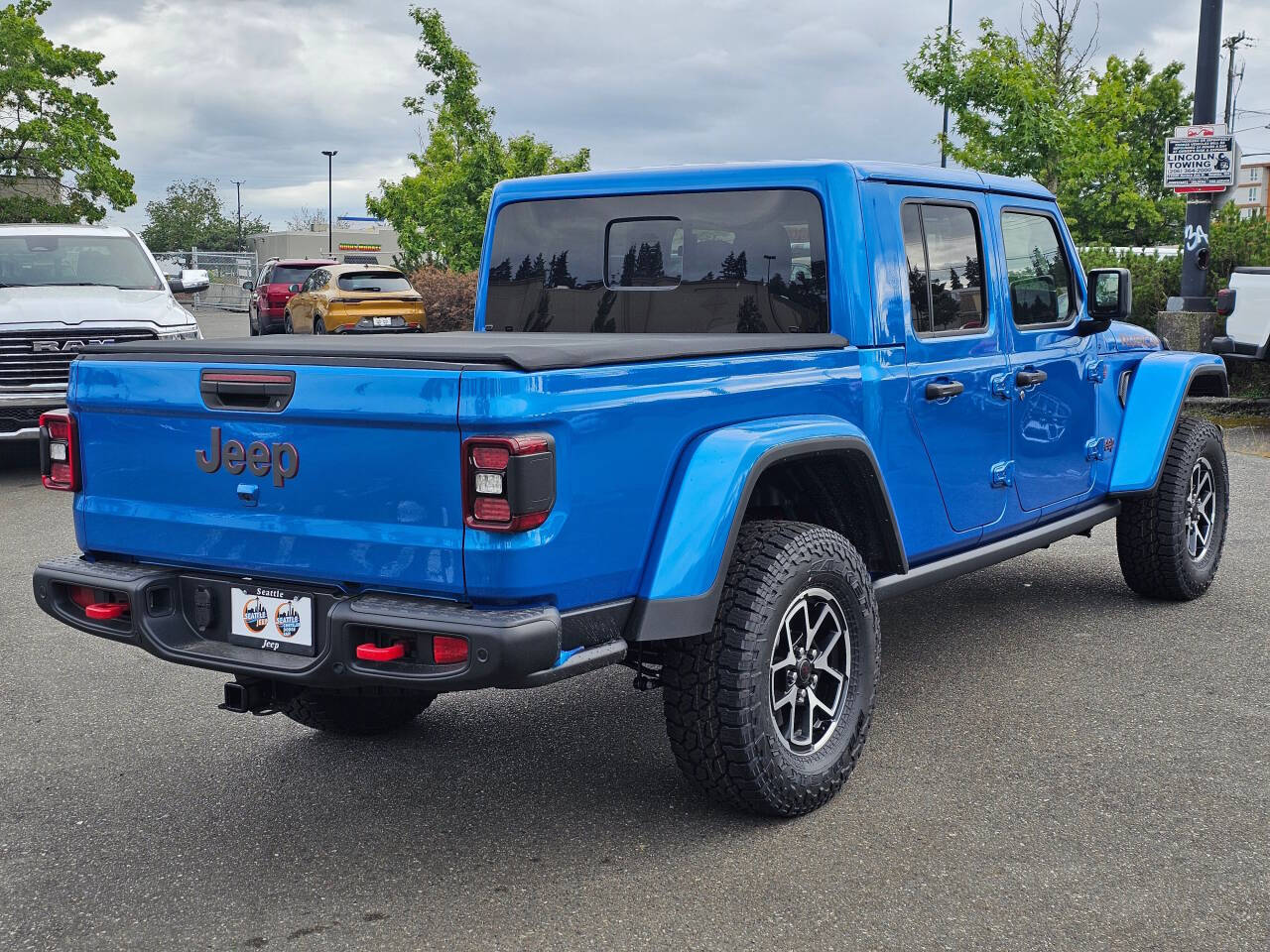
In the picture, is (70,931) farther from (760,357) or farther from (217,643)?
Answer: (760,357)

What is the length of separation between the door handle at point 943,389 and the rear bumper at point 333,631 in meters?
1.70

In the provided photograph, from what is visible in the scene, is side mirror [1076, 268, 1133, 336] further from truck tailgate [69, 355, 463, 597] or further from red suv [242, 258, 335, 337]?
red suv [242, 258, 335, 337]

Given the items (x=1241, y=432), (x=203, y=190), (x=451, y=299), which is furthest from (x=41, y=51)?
(x=203, y=190)

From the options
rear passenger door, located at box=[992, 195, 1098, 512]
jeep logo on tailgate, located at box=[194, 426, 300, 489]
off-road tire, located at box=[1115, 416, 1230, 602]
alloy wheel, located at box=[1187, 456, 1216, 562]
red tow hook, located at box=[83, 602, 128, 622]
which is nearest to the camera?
jeep logo on tailgate, located at box=[194, 426, 300, 489]

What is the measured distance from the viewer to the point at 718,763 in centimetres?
364

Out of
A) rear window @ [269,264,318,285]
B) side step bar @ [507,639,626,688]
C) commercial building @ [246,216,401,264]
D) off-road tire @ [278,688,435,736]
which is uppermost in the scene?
commercial building @ [246,216,401,264]

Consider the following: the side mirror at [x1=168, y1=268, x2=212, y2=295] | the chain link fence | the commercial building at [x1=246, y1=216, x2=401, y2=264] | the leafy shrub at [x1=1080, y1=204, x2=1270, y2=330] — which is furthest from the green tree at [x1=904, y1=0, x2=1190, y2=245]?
the commercial building at [x1=246, y1=216, x2=401, y2=264]

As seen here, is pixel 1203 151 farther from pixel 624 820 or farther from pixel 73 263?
pixel 624 820

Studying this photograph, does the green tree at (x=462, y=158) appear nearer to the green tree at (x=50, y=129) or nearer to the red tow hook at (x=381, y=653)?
the green tree at (x=50, y=129)

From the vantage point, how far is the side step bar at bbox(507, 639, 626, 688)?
3175 mm

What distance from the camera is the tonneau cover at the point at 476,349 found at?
3148mm

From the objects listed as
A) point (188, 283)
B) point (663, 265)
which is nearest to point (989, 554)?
point (663, 265)

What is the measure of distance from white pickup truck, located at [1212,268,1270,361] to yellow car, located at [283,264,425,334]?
13.1 meters

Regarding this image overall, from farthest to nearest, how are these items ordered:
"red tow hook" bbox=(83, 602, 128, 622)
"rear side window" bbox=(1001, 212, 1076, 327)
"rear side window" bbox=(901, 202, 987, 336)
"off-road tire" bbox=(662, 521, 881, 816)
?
"rear side window" bbox=(1001, 212, 1076, 327) < "rear side window" bbox=(901, 202, 987, 336) < "red tow hook" bbox=(83, 602, 128, 622) < "off-road tire" bbox=(662, 521, 881, 816)
